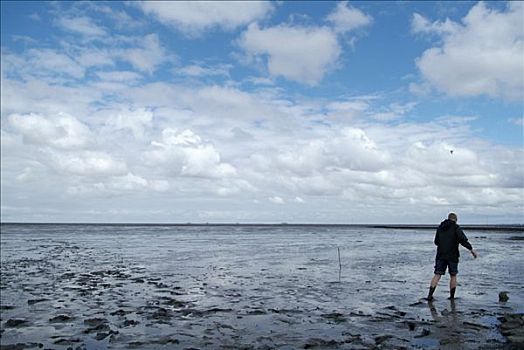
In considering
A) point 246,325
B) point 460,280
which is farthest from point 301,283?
point 246,325

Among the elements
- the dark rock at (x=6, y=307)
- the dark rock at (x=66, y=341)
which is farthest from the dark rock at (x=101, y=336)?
the dark rock at (x=6, y=307)

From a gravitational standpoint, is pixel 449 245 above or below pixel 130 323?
above

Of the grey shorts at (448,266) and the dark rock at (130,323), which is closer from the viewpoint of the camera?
the dark rock at (130,323)

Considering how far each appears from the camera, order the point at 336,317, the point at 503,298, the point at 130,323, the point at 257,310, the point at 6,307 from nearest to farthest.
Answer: the point at 130,323
the point at 336,317
the point at 257,310
the point at 6,307
the point at 503,298

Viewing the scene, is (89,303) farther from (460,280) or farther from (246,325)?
(460,280)

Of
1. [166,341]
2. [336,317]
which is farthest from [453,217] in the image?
[166,341]

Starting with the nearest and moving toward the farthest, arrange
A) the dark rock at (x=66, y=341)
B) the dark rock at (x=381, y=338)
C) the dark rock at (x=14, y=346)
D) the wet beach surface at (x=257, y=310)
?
the dark rock at (x=14, y=346), the dark rock at (x=381, y=338), the dark rock at (x=66, y=341), the wet beach surface at (x=257, y=310)

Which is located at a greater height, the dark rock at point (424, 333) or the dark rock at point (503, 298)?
the dark rock at point (503, 298)

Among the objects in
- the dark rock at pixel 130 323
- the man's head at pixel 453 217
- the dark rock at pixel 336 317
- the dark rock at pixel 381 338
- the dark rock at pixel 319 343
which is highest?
the man's head at pixel 453 217

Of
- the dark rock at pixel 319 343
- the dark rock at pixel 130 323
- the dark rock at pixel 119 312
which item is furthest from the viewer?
the dark rock at pixel 119 312

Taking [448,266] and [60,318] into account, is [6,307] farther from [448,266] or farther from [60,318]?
[448,266]

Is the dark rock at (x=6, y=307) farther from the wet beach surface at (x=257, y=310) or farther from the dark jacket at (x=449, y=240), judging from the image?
the dark jacket at (x=449, y=240)

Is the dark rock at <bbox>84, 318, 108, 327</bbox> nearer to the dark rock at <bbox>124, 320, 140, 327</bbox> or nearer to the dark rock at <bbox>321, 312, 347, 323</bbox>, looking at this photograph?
the dark rock at <bbox>124, 320, 140, 327</bbox>

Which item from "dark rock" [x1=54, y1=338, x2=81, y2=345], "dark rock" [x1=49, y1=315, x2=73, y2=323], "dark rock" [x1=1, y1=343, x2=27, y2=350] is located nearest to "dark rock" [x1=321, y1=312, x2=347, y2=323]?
"dark rock" [x1=54, y1=338, x2=81, y2=345]
